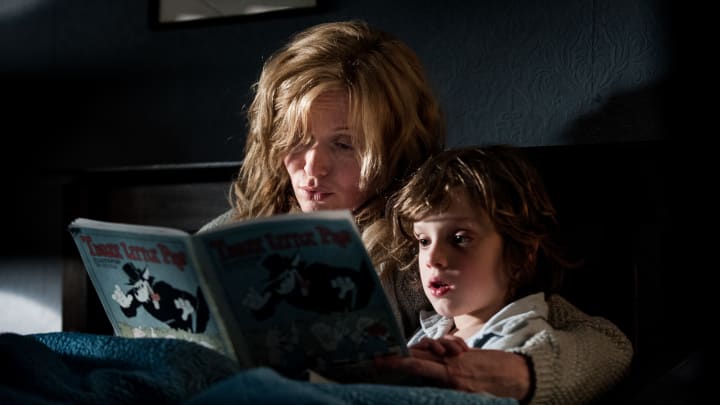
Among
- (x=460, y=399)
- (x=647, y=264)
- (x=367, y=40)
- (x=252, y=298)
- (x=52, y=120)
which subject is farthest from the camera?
(x=52, y=120)

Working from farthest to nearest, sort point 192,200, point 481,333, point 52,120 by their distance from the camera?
point 52,120
point 192,200
point 481,333

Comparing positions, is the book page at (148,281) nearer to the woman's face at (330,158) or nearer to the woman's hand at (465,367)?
the woman's hand at (465,367)

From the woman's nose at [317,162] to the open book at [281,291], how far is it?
0.48 meters

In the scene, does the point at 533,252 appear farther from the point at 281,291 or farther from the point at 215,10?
the point at 215,10

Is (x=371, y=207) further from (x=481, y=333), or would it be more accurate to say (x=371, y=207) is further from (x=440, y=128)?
(x=481, y=333)

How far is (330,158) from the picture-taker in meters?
1.56

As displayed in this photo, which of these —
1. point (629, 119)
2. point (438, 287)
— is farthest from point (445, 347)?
point (629, 119)

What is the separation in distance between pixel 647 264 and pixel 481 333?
46cm

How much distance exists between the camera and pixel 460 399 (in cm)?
93

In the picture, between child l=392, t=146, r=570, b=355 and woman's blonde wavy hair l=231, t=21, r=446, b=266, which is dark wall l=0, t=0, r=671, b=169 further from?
child l=392, t=146, r=570, b=355

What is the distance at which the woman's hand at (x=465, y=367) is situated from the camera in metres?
1.03

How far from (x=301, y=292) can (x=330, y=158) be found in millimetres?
571

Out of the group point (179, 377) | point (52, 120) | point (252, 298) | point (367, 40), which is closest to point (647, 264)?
point (367, 40)

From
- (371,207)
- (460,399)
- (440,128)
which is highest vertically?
(440,128)
